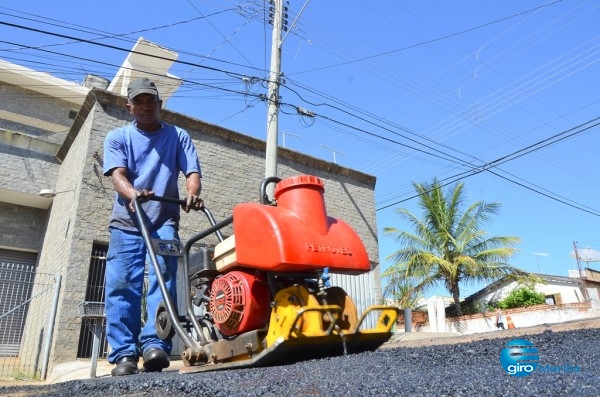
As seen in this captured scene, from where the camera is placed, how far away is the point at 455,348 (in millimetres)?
2182

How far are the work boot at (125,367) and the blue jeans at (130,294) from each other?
3 cm

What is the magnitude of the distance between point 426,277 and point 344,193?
9345mm

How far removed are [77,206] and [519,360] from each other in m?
8.49

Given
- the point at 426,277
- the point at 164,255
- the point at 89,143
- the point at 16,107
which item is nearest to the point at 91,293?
the point at 89,143

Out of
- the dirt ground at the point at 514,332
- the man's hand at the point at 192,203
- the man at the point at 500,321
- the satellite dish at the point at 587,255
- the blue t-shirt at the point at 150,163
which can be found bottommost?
the dirt ground at the point at 514,332

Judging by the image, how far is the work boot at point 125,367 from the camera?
107 inches

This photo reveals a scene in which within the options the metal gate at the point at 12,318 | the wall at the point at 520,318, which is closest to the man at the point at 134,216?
the metal gate at the point at 12,318

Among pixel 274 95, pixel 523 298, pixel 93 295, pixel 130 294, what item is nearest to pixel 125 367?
pixel 130 294

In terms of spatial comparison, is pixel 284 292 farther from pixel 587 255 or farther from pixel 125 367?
pixel 587 255

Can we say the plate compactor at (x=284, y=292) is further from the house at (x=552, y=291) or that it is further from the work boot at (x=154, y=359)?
the house at (x=552, y=291)

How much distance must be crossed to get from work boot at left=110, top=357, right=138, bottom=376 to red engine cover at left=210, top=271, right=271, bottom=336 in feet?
2.51

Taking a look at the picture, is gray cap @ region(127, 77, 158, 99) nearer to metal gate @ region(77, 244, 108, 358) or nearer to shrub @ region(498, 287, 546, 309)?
metal gate @ region(77, 244, 108, 358)

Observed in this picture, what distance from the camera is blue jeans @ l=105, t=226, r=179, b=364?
2873 mm

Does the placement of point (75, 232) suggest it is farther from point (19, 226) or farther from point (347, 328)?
point (347, 328)
